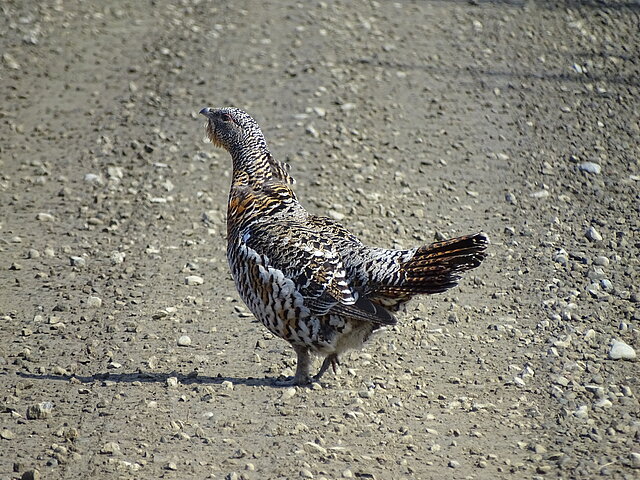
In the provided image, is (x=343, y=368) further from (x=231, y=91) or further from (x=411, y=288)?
(x=231, y=91)

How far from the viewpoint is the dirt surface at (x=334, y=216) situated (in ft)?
17.0

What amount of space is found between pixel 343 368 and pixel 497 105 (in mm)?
5259

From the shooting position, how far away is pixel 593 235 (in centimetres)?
764

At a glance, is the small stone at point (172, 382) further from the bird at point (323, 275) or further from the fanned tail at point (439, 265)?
the fanned tail at point (439, 265)

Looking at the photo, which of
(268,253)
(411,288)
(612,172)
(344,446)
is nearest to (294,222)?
(268,253)

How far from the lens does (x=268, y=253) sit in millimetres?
5703

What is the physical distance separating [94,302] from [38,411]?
154cm

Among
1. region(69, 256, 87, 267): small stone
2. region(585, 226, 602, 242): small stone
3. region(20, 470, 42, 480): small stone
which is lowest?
region(69, 256, 87, 267): small stone

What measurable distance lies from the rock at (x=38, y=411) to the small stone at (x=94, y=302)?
1.43 meters

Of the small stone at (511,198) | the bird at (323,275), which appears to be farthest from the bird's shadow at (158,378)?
the small stone at (511,198)

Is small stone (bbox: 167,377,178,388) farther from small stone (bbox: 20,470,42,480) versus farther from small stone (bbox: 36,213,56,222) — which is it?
small stone (bbox: 36,213,56,222)

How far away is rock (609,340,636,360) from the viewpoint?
602 cm

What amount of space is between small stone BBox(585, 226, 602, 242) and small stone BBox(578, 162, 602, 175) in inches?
49.7

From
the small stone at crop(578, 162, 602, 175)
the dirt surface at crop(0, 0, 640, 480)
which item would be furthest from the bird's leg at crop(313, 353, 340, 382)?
the small stone at crop(578, 162, 602, 175)
